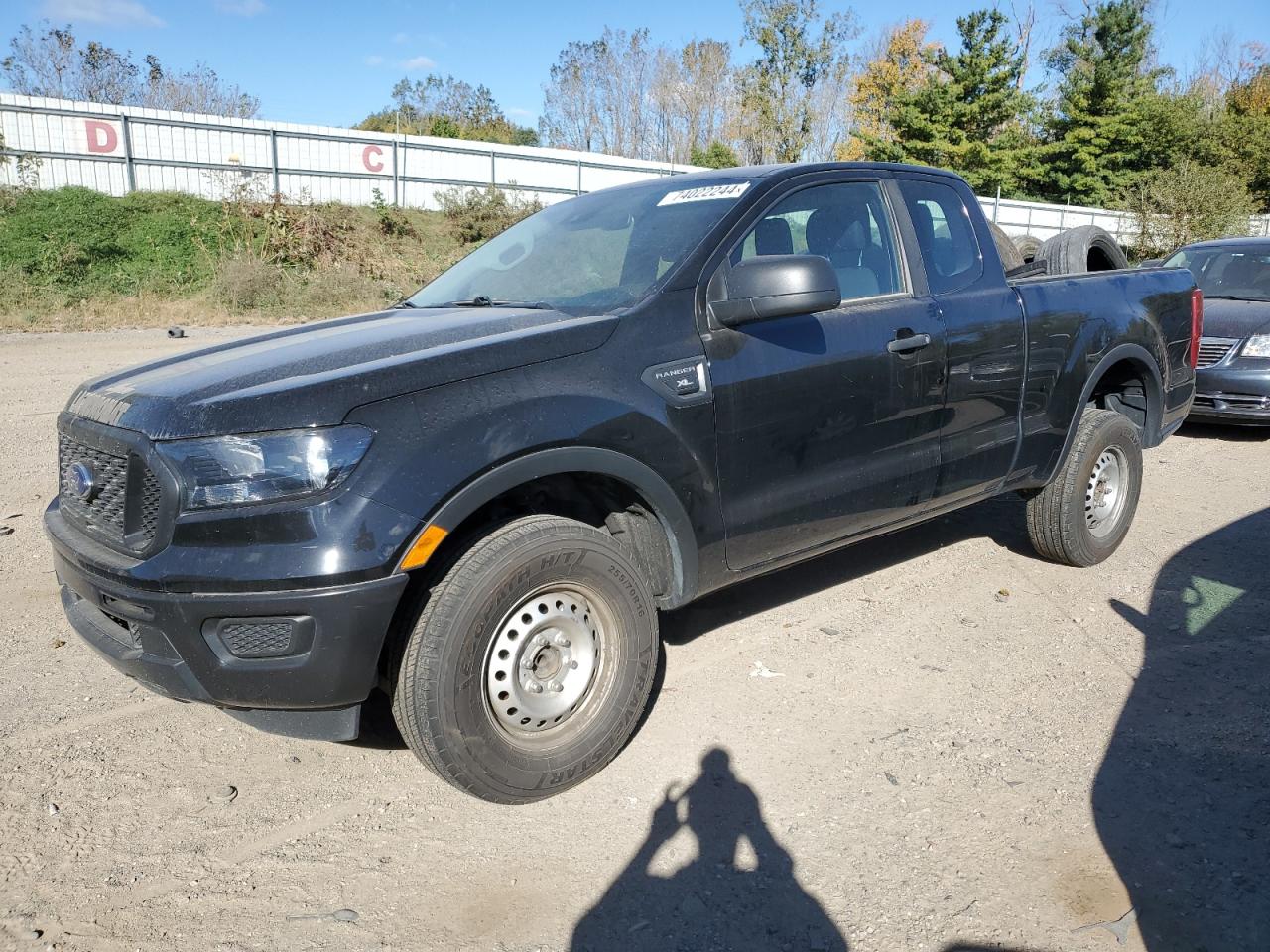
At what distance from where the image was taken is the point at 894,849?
2.88m

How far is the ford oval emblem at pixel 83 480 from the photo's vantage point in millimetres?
2973

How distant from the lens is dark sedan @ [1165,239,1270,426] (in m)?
8.38

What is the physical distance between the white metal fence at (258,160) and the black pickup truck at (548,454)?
22.8 m

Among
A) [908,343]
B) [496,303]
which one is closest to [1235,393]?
[908,343]

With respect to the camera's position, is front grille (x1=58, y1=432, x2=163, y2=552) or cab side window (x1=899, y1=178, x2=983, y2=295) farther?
cab side window (x1=899, y1=178, x2=983, y2=295)

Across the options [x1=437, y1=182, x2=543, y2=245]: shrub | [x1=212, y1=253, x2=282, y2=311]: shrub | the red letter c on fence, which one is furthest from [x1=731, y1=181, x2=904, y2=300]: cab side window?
the red letter c on fence

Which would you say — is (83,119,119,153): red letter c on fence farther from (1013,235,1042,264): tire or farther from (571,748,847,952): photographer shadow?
(571,748,847,952): photographer shadow

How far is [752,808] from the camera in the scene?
3.09m

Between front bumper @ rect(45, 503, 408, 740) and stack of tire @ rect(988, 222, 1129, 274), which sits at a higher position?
stack of tire @ rect(988, 222, 1129, 274)

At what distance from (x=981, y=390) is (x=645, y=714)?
205cm

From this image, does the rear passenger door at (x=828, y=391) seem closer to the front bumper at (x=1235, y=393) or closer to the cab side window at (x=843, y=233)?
the cab side window at (x=843, y=233)

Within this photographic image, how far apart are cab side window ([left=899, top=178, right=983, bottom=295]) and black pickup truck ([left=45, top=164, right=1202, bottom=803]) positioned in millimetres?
15

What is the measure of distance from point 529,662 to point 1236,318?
326 inches

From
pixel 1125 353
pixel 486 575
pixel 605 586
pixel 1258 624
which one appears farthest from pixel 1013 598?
pixel 486 575
